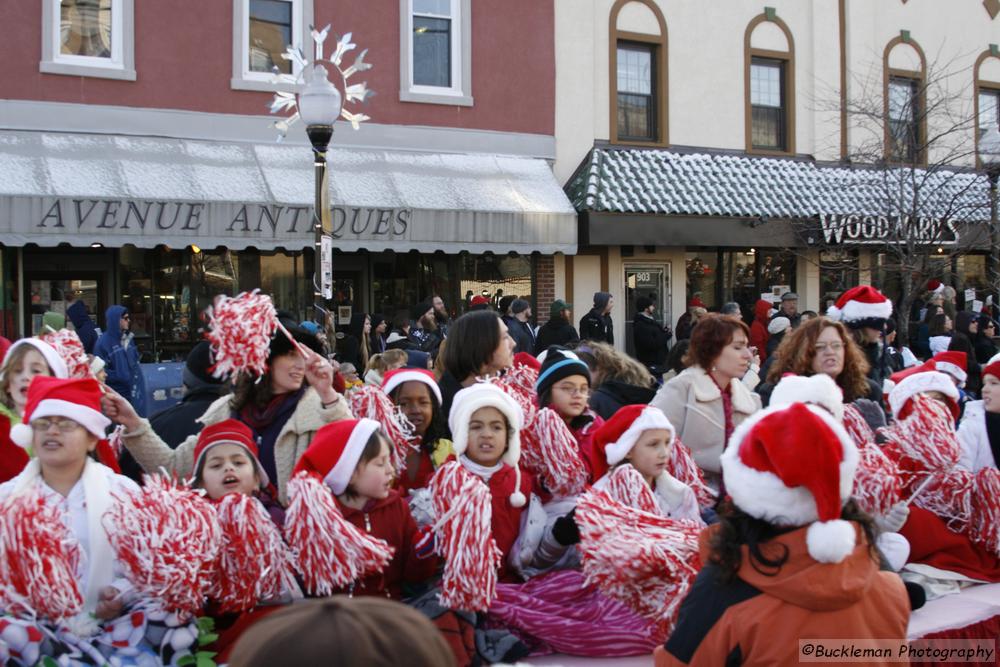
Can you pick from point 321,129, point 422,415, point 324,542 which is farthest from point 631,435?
point 321,129

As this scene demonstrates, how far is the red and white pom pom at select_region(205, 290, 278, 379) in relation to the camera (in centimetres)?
392

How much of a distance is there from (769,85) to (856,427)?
13019 millimetres

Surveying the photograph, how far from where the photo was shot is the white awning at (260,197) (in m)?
11.0

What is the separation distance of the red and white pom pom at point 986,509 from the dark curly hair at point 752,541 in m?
2.14

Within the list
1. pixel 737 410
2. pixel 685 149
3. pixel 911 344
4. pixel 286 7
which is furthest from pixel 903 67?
pixel 737 410

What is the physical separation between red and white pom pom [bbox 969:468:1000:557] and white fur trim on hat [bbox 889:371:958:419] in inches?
23.4

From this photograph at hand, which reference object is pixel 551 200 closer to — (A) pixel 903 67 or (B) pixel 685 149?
(B) pixel 685 149

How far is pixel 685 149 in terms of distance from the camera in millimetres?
15500

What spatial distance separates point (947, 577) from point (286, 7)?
1138 cm

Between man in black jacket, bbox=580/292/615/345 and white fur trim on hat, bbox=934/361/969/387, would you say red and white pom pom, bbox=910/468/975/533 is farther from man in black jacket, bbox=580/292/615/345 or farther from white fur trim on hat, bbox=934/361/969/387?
man in black jacket, bbox=580/292/615/345

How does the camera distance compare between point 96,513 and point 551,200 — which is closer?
point 96,513

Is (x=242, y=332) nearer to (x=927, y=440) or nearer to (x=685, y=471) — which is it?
(x=685, y=471)

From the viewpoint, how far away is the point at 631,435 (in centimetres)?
A: 401

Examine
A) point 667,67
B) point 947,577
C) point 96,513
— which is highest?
point 667,67
